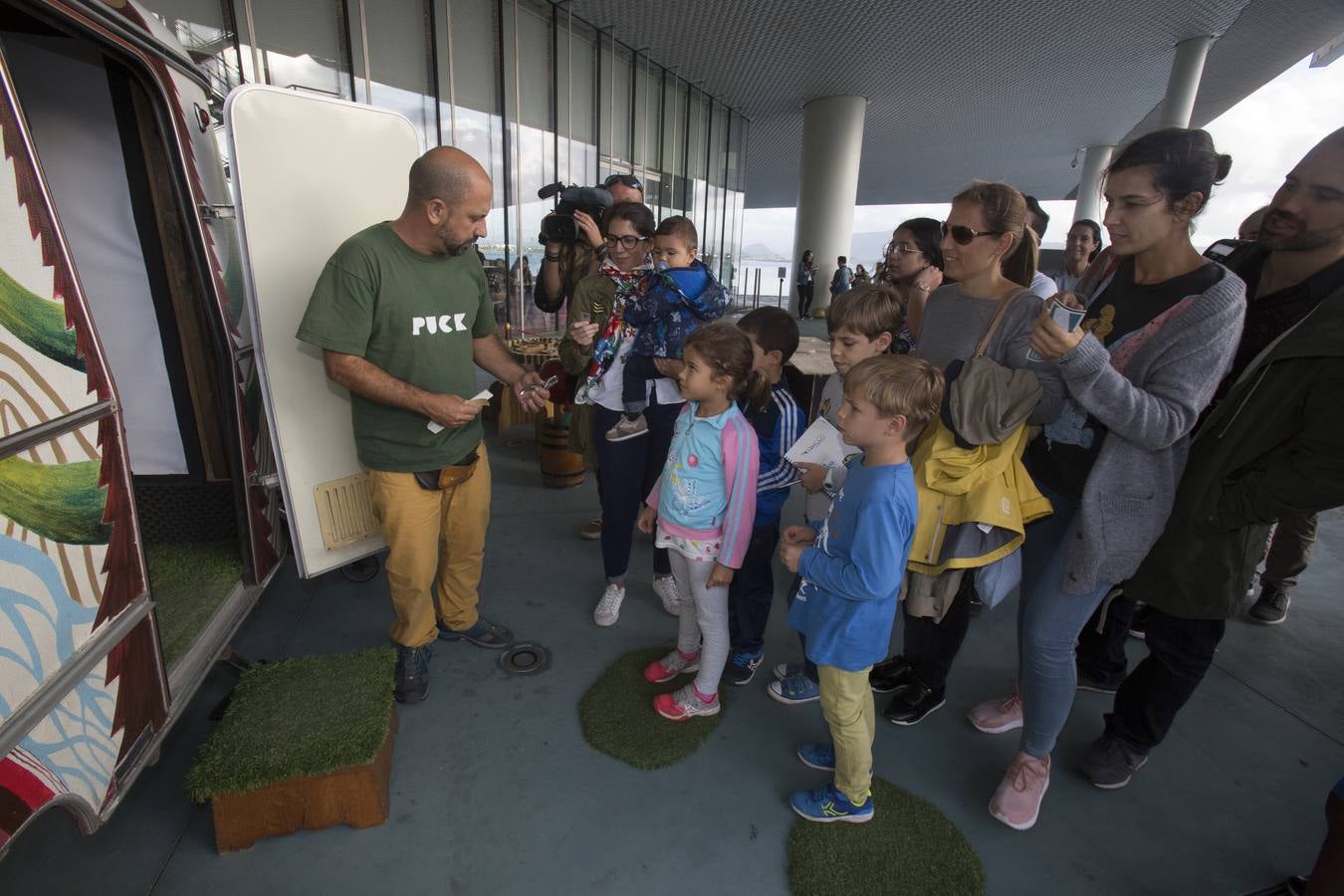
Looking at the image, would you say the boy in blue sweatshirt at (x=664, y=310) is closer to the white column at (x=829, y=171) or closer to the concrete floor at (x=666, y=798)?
the concrete floor at (x=666, y=798)

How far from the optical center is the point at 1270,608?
329cm

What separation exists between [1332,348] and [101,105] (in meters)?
3.90

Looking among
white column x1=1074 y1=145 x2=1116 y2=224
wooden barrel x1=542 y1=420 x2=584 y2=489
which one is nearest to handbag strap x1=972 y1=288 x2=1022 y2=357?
wooden barrel x1=542 y1=420 x2=584 y2=489

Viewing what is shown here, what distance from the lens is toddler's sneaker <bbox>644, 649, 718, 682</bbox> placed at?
8.43ft

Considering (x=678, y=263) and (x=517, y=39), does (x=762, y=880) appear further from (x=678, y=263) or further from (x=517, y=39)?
(x=517, y=39)

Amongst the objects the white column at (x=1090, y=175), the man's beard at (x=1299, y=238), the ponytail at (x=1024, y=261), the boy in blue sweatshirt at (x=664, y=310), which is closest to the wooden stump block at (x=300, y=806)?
the boy in blue sweatshirt at (x=664, y=310)

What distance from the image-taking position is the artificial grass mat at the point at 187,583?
7.38 ft

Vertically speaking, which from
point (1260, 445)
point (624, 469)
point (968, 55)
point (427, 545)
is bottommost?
point (427, 545)

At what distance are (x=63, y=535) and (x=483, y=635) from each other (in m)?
1.67

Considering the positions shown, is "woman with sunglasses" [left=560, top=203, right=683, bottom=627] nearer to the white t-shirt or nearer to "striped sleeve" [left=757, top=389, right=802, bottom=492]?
the white t-shirt

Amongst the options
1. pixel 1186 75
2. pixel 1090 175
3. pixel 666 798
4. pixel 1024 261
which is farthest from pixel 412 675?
pixel 1090 175

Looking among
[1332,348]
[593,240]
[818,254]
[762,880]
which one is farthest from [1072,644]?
[818,254]

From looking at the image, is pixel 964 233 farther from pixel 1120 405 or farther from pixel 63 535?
pixel 63 535

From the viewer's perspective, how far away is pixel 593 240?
3.14 meters
